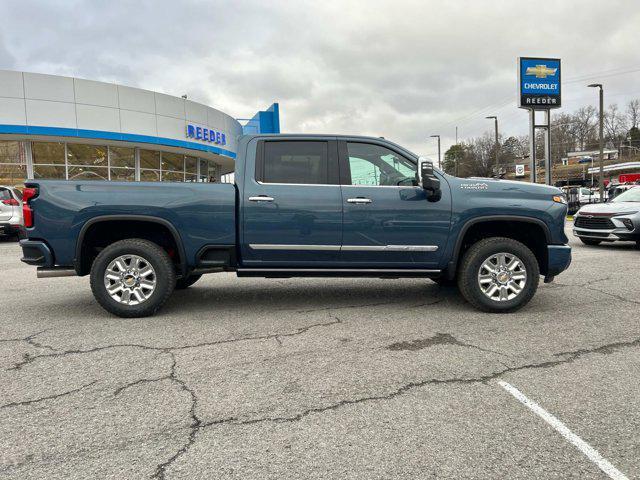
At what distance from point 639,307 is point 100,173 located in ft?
77.1

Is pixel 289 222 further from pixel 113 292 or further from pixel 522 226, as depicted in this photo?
pixel 522 226

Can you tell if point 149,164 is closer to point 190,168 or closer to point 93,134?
point 190,168

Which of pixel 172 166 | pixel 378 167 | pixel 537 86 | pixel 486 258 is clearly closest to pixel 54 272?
pixel 378 167

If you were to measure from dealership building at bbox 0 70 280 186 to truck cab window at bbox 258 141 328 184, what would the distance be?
1376 cm

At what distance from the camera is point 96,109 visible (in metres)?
21.5

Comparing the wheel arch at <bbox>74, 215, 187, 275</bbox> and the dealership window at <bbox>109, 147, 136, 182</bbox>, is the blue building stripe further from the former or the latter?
the wheel arch at <bbox>74, 215, 187, 275</bbox>

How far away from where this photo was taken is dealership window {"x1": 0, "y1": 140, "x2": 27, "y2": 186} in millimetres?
21078

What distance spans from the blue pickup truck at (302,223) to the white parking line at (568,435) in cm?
213

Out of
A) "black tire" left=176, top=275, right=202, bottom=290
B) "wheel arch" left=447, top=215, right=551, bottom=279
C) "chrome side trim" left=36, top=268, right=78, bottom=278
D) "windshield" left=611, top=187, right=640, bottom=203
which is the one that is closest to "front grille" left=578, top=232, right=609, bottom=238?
"windshield" left=611, top=187, right=640, bottom=203

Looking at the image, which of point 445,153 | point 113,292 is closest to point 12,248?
point 113,292

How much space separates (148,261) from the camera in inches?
199

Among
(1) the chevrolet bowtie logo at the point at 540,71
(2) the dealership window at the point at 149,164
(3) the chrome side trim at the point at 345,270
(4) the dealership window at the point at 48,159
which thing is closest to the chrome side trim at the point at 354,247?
(3) the chrome side trim at the point at 345,270

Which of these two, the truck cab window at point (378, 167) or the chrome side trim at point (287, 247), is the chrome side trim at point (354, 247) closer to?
the chrome side trim at point (287, 247)

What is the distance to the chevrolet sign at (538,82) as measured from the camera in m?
31.2
